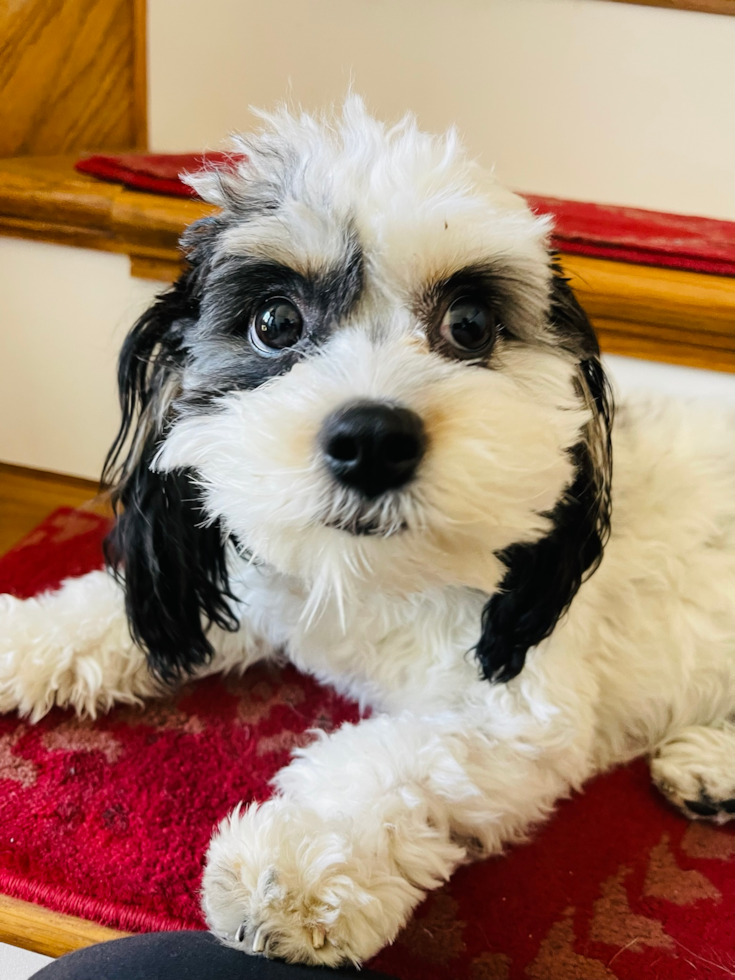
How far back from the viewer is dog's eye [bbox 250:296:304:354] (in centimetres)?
92

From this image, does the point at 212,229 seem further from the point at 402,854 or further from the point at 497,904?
the point at 497,904

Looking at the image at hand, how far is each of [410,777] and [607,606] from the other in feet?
1.49

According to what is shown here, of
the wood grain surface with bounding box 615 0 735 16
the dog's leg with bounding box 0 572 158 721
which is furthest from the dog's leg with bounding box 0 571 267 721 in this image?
the wood grain surface with bounding box 615 0 735 16

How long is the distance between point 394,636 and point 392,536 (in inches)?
16.3

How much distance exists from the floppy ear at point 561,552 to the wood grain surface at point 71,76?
1722 mm

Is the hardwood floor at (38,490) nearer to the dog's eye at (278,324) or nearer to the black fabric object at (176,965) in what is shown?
the dog's eye at (278,324)

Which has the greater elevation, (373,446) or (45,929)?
(373,446)

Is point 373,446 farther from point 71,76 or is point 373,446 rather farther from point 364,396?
point 71,76

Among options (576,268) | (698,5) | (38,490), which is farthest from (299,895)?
(698,5)

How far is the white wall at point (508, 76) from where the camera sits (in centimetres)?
236

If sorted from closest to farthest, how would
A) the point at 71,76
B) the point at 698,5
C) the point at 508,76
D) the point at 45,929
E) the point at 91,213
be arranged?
the point at 45,929, the point at 91,213, the point at 71,76, the point at 698,5, the point at 508,76

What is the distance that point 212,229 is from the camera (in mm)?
941

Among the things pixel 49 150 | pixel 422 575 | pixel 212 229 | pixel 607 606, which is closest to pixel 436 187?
pixel 212 229

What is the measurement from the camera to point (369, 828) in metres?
0.85
